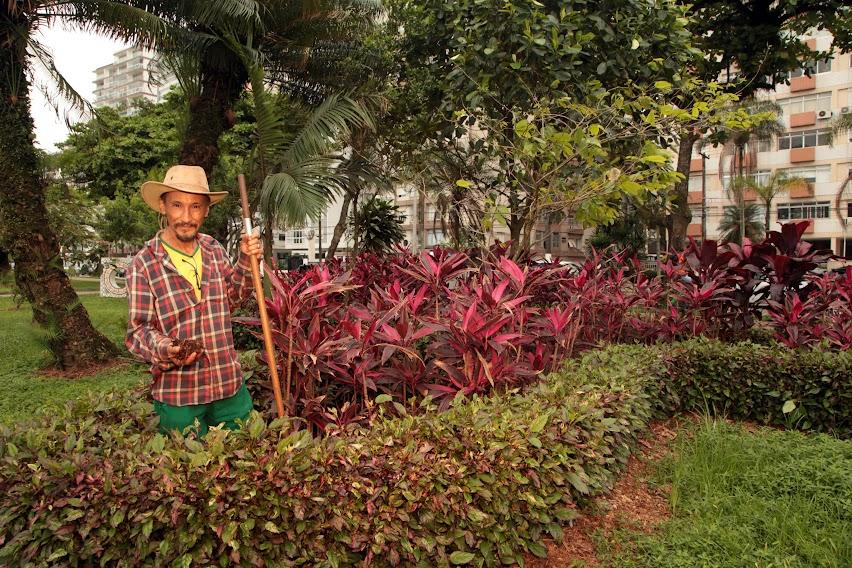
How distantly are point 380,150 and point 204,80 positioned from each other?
4.67m

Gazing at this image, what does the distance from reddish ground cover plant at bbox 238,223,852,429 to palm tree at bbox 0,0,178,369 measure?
3525mm

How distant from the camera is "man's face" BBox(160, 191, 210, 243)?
261cm

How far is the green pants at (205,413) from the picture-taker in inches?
103

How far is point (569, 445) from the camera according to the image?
8.90 feet

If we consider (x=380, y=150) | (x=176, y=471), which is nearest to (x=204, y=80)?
(x=380, y=150)

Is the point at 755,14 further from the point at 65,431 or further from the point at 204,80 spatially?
the point at 65,431

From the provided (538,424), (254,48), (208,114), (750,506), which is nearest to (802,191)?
(254,48)

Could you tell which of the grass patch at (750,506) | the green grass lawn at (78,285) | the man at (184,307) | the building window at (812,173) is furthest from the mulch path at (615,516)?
the building window at (812,173)

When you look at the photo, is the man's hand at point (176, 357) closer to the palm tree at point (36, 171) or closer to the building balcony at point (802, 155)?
the palm tree at point (36, 171)

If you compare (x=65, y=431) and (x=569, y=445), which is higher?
(x=65, y=431)

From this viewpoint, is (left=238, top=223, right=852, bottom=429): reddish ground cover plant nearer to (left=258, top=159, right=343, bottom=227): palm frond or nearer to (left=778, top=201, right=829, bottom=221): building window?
(left=258, top=159, right=343, bottom=227): palm frond

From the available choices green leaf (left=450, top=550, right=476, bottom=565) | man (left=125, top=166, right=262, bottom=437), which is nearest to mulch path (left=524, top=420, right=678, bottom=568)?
green leaf (left=450, top=550, right=476, bottom=565)

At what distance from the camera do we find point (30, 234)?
6941mm

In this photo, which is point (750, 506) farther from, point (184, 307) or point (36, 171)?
point (36, 171)
